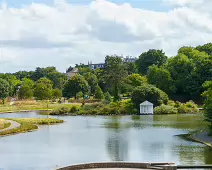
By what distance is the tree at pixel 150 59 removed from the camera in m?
124

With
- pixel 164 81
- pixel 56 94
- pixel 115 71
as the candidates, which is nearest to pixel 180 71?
pixel 164 81

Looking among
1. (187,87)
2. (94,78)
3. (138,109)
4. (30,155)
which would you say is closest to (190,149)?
(30,155)

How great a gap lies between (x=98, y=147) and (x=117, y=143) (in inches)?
94.5

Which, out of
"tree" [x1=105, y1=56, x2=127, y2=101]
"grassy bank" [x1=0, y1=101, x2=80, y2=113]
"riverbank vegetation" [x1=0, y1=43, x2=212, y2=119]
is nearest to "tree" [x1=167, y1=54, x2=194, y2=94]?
"riverbank vegetation" [x1=0, y1=43, x2=212, y2=119]

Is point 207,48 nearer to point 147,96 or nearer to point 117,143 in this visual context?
point 147,96

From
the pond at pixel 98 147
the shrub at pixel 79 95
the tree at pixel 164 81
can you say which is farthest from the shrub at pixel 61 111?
the tree at pixel 164 81

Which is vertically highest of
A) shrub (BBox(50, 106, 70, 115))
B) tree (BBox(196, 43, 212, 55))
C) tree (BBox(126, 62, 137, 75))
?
tree (BBox(196, 43, 212, 55))

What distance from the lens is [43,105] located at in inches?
3297

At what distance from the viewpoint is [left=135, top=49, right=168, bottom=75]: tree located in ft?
407

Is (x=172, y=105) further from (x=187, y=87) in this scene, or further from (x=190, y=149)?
(x=190, y=149)

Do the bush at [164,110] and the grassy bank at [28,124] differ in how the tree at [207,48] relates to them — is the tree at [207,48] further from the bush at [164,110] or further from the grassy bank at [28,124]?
the grassy bank at [28,124]

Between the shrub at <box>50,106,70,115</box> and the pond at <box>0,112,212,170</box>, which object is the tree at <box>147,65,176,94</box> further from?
the pond at <box>0,112,212,170</box>

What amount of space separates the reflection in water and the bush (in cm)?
2001

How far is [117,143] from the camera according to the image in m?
36.5
